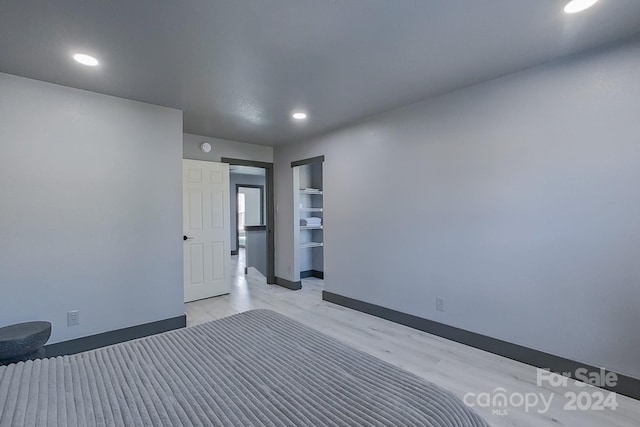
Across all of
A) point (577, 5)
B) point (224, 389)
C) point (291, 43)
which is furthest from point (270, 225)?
point (577, 5)

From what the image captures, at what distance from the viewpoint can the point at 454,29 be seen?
6.24 ft

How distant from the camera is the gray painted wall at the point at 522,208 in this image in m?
2.08

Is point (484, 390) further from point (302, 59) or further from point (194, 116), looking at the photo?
point (194, 116)

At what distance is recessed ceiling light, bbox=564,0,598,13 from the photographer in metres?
1.67

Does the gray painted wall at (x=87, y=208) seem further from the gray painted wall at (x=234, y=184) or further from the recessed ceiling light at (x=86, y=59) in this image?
the gray painted wall at (x=234, y=184)

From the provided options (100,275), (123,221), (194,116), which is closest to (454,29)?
(194,116)

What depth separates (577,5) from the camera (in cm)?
170

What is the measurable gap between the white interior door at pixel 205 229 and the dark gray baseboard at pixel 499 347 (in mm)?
2279

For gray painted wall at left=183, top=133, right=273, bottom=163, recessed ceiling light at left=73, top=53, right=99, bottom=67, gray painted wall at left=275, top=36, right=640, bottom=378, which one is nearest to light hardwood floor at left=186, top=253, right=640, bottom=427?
gray painted wall at left=275, top=36, right=640, bottom=378

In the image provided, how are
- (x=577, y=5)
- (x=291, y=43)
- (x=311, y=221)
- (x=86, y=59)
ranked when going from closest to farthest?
(x=577, y=5) < (x=291, y=43) < (x=86, y=59) < (x=311, y=221)

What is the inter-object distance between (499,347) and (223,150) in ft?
14.0

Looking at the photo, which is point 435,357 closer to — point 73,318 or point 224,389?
point 224,389

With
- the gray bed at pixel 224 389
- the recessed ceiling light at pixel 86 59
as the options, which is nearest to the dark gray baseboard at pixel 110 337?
the gray bed at pixel 224 389

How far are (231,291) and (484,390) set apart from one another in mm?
3805
